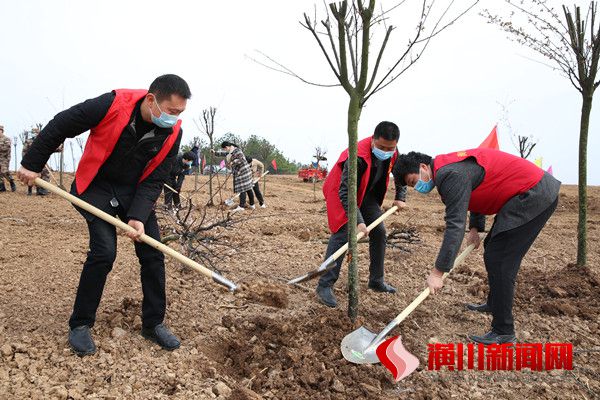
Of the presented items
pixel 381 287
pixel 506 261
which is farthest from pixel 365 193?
pixel 506 261

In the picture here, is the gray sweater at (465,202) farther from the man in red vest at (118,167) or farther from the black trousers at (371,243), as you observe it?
the man in red vest at (118,167)

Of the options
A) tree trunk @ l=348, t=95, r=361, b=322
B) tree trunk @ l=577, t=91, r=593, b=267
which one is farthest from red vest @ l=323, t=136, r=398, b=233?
tree trunk @ l=577, t=91, r=593, b=267

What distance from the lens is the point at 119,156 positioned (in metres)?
2.52

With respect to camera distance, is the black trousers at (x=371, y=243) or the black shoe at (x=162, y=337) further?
the black trousers at (x=371, y=243)

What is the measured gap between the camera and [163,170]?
9.02 ft

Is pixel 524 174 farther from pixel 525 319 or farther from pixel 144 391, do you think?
pixel 144 391

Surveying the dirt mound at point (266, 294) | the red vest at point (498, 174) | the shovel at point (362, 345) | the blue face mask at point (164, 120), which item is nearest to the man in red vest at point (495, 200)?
the red vest at point (498, 174)

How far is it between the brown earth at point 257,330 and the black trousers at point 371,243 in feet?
0.66

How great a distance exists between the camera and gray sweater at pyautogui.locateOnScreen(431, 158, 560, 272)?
271 centimetres

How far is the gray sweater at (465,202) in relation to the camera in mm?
2705

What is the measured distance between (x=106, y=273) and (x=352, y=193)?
149 centimetres

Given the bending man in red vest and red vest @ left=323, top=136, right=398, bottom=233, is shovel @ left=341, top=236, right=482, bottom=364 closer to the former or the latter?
the bending man in red vest

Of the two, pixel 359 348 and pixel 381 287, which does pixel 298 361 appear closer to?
pixel 359 348

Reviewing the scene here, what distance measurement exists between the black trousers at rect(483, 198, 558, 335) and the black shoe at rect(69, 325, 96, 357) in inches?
98.8
